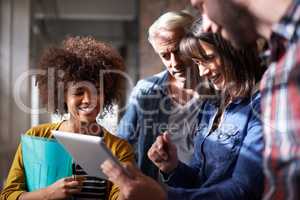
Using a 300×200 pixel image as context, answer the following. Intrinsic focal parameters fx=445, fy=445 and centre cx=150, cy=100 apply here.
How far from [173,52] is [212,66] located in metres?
0.44

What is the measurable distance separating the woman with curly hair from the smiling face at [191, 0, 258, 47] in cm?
59

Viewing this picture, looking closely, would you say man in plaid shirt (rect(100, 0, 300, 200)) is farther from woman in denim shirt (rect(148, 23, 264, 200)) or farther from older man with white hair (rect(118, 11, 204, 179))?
older man with white hair (rect(118, 11, 204, 179))

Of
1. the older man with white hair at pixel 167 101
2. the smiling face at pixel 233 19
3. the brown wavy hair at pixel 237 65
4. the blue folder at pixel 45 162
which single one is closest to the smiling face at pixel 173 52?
the older man with white hair at pixel 167 101

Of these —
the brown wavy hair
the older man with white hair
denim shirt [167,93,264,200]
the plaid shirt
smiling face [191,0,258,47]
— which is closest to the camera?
the plaid shirt

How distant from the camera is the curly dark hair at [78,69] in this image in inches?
58.6

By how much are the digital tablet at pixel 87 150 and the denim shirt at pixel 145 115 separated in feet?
2.00

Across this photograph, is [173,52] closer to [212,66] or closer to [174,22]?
[174,22]

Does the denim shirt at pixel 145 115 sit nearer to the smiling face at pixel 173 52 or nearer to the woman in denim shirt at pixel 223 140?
the smiling face at pixel 173 52

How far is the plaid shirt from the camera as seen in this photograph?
77 cm

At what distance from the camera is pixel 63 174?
1.37m

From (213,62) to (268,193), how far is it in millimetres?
603

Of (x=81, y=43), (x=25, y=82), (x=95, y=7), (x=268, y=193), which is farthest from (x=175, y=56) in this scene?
(x=95, y=7)

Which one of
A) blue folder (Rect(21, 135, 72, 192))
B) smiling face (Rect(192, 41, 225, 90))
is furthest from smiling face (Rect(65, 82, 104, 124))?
smiling face (Rect(192, 41, 225, 90))

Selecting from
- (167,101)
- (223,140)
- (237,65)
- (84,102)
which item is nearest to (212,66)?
(237,65)
